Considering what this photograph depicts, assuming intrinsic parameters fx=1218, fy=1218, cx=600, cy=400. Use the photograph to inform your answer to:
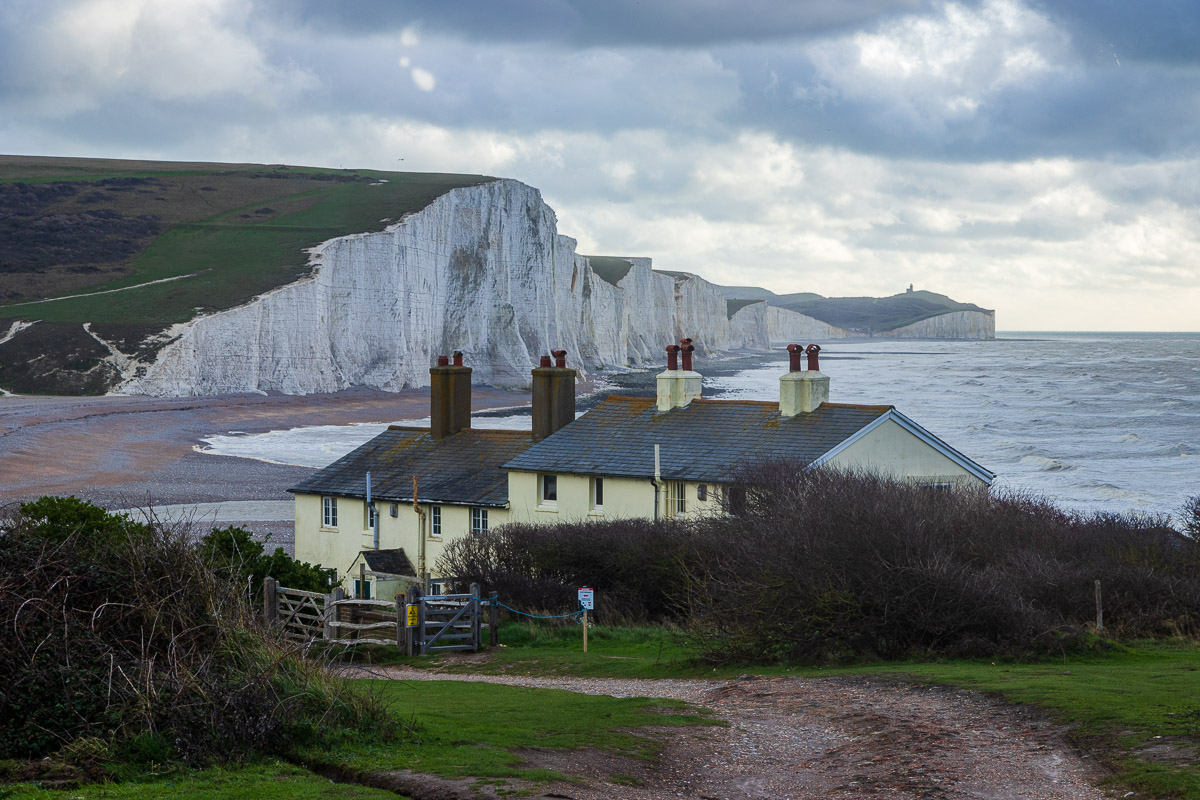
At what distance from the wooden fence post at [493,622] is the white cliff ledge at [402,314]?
76.3 meters

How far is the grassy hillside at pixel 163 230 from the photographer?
355ft

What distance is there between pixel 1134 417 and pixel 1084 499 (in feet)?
151

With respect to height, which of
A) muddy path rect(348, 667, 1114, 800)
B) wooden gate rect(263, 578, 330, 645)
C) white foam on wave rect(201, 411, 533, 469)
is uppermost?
white foam on wave rect(201, 411, 533, 469)

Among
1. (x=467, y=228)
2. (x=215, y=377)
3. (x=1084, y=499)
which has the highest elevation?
(x=467, y=228)

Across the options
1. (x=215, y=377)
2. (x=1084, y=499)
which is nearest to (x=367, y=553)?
(x=1084, y=499)

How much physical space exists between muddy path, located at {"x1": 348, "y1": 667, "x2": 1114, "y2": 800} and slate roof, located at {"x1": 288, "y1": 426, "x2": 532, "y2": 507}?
16.3 metres

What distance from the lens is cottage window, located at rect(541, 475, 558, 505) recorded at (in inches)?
1148

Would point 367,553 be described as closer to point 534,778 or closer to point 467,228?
point 534,778

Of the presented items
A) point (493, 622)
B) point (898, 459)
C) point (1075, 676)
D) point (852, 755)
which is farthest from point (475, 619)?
point (898, 459)

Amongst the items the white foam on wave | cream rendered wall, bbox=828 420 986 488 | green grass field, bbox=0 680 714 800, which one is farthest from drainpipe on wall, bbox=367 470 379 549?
the white foam on wave

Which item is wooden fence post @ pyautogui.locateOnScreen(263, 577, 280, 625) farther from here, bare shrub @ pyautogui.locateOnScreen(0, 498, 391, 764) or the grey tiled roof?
bare shrub @ pyautogui.locateOnScreen(0, 498, 391, 764)

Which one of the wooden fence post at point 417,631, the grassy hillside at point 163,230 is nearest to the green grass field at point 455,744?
the wooden fence post at point 417,631

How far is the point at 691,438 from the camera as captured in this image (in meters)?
28.6

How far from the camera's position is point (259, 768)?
945 cm
